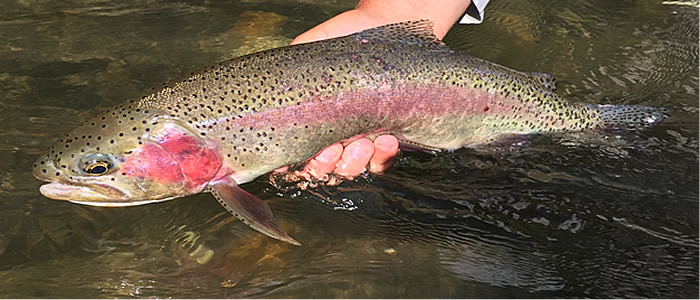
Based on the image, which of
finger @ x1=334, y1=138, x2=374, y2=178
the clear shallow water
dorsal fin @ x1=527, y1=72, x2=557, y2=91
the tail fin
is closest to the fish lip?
the clear shallow water

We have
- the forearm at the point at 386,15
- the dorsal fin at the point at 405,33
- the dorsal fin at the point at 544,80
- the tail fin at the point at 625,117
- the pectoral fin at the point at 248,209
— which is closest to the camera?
the pectoral fin at the point at 248,209

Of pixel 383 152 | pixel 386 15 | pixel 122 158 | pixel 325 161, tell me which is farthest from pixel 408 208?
pixel 122 158

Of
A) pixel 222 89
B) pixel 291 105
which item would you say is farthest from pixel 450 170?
pixel 222 89

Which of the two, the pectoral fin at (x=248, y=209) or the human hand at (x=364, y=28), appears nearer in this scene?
the pectoral fin at (x=248, y=209)

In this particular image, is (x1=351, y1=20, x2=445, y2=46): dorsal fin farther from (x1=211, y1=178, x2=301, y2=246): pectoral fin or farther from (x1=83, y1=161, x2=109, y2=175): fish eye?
(x1=83, y1=161, x2=109, y2=175): fish eye

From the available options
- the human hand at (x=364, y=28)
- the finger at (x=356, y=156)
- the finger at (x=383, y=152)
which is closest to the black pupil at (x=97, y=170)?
the human hand at (x=364, y=28)

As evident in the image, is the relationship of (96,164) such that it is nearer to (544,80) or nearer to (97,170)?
(97,170)

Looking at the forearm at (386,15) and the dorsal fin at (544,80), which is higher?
the forearm at (386,15)

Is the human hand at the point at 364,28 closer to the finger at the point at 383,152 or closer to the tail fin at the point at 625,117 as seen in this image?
the finger at the point at 383,152
